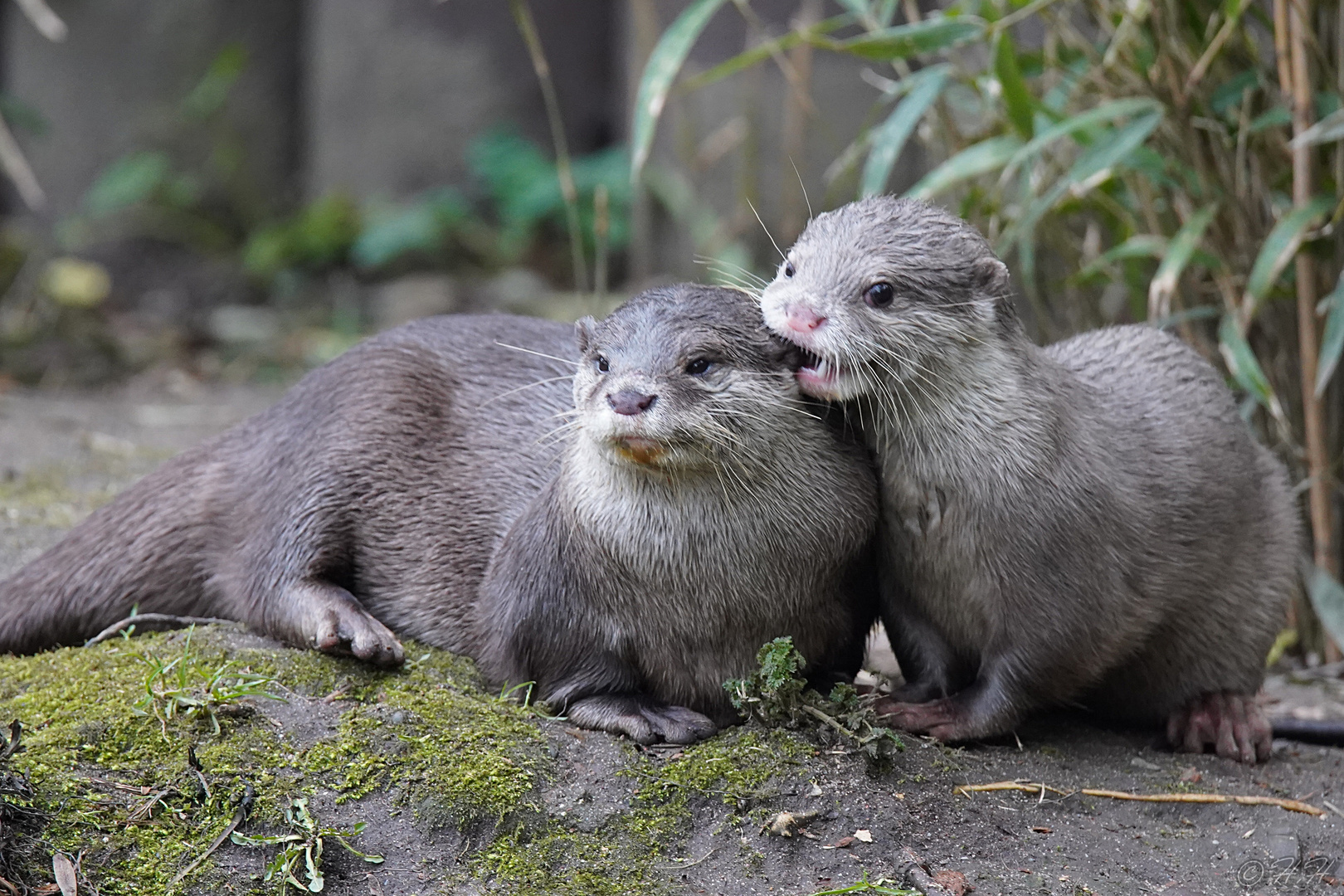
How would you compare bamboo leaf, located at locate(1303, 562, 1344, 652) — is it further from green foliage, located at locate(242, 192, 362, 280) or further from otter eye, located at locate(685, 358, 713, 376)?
green foliage, located at locate(242, 192, 362, 280)

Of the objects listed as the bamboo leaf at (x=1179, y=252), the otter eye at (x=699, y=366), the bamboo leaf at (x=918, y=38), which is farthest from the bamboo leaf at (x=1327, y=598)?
the otter eye at (x=699, y=366)

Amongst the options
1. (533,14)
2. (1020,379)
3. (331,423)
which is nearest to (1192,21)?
(1020,379)

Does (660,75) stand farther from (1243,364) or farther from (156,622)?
(156,622)

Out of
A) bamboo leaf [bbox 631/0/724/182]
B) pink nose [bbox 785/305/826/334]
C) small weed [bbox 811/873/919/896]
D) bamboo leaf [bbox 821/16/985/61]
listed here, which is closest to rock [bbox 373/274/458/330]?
bamboo leaf [bbox 631/0/724/182]

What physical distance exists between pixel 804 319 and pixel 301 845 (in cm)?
109

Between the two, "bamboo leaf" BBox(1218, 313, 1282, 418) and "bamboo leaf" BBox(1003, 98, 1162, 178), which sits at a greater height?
"bamboo leaf" BBox(1003, 98, 1162, 178)

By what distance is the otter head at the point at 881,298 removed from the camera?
2324 mm

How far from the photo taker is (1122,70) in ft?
10.9

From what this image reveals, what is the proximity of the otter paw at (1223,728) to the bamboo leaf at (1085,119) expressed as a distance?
1208 mm

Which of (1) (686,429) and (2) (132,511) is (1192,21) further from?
(2) (132,511)

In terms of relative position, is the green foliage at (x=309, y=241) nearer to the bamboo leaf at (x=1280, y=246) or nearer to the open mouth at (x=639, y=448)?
the bamboo leaf at (x=1280, y=246)

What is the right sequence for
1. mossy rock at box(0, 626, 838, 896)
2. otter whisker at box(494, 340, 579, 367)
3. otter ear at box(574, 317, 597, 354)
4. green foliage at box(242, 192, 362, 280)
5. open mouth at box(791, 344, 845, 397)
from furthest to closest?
green foliage at box(242, 192, 362, 280)
otter whisker at box(494, 340, 579, 367)
otter ear at box(574, 317, 597, 354)
open mouth at box(791, 344, 845, 397)
mossy rock at box(0, 626, 838, 896)

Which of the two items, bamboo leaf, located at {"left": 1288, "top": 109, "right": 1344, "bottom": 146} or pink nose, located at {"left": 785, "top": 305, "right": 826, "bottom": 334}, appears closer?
pink nose, located at {"left": 785, "top": 305, "right": 826, "bottom": 334}

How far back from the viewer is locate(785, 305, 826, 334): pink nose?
7.59 feet
